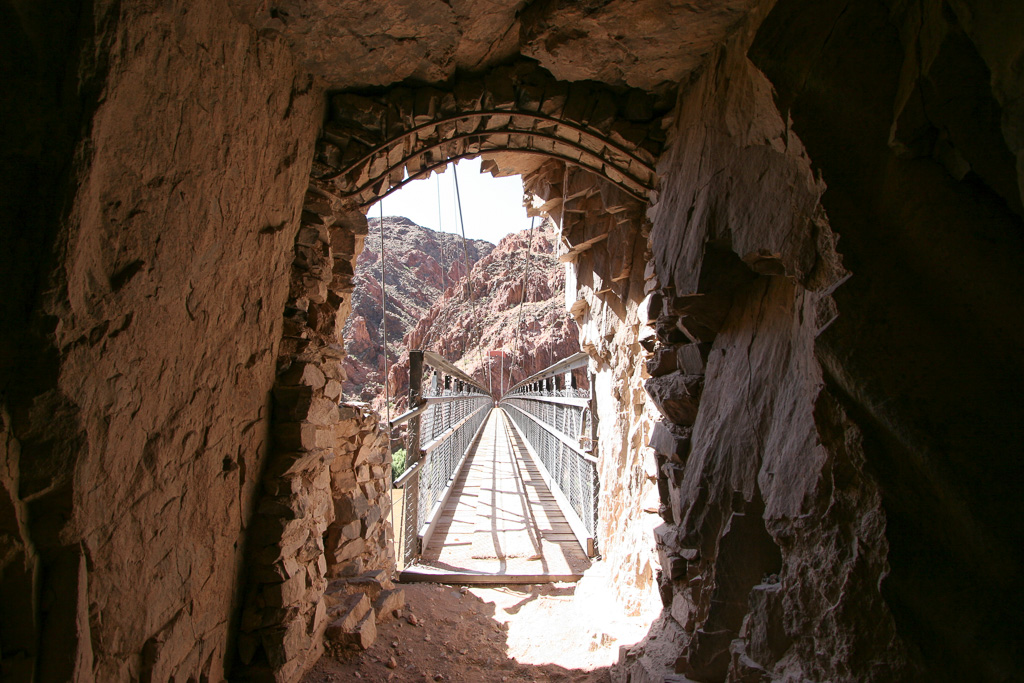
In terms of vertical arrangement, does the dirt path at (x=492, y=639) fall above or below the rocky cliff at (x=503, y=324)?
below

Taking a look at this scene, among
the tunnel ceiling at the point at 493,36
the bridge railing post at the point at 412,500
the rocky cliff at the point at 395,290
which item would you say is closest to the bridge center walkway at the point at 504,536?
the bridge railing post at the point at 412,500

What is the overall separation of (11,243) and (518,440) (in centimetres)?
1752

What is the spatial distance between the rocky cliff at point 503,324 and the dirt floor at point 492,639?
3370cm

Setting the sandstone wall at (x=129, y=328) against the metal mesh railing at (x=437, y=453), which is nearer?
the sandstone wall at (x=129, y=328)

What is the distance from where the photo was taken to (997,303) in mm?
1370

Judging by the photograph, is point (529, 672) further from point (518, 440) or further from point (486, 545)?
point (518, 440)

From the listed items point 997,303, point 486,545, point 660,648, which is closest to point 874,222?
point 997,303

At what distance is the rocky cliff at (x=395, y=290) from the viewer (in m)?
49.8

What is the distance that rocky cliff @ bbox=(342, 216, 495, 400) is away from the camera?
49.8 metres

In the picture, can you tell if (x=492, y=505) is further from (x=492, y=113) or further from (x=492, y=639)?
(x=492, y=113)

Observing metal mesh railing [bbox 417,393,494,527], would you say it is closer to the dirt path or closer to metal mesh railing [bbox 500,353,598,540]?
the dirt path

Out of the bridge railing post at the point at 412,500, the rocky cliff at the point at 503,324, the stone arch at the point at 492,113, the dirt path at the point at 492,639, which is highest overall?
the rocky cliff at the point at 503,324

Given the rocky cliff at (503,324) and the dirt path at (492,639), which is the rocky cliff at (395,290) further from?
the dirt path at (492,639)

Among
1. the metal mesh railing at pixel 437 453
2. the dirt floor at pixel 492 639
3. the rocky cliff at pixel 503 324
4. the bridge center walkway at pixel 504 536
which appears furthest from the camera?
the rocky cliff at pixel 503 324
